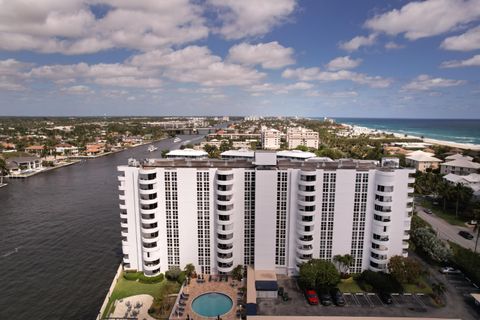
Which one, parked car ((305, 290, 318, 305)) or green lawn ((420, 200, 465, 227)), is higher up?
green lawn ((420, 200, 465, 227))

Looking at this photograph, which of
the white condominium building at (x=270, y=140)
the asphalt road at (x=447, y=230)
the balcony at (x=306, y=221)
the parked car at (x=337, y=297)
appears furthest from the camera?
the white condominium building at (x=270, y=140)

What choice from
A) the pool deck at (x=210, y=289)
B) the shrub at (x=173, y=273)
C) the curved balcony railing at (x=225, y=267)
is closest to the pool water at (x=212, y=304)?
the pool deck at (x=210, y=289)

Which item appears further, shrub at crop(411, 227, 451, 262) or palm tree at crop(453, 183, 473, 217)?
palm tree at crop(453, 183, 473, 217)

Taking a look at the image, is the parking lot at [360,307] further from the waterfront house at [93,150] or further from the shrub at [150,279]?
the waterfront house at [93,150]

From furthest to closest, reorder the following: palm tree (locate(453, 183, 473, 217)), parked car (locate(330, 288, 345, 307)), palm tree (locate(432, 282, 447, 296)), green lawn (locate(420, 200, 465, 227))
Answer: palm tree (locate(453, 183, 473, 217))
green lawn (locate(420, 200, 465, 227))
palm tree (locate(432, 282, 447, 296))
parked car (locate(330, 288, 345, 307))

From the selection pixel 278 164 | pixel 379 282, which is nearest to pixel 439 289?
pixel 379 282

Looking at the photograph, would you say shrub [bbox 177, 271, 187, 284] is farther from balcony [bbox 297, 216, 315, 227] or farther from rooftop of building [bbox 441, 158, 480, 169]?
rooftop of building [bbox 441, 158, 480, 169]

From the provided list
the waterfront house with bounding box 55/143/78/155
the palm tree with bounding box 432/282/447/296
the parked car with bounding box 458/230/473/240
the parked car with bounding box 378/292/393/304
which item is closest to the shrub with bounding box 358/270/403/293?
the parked car with bounding box 378/292/393/304

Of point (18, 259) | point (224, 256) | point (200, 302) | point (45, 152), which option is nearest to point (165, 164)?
point (224, 256)
